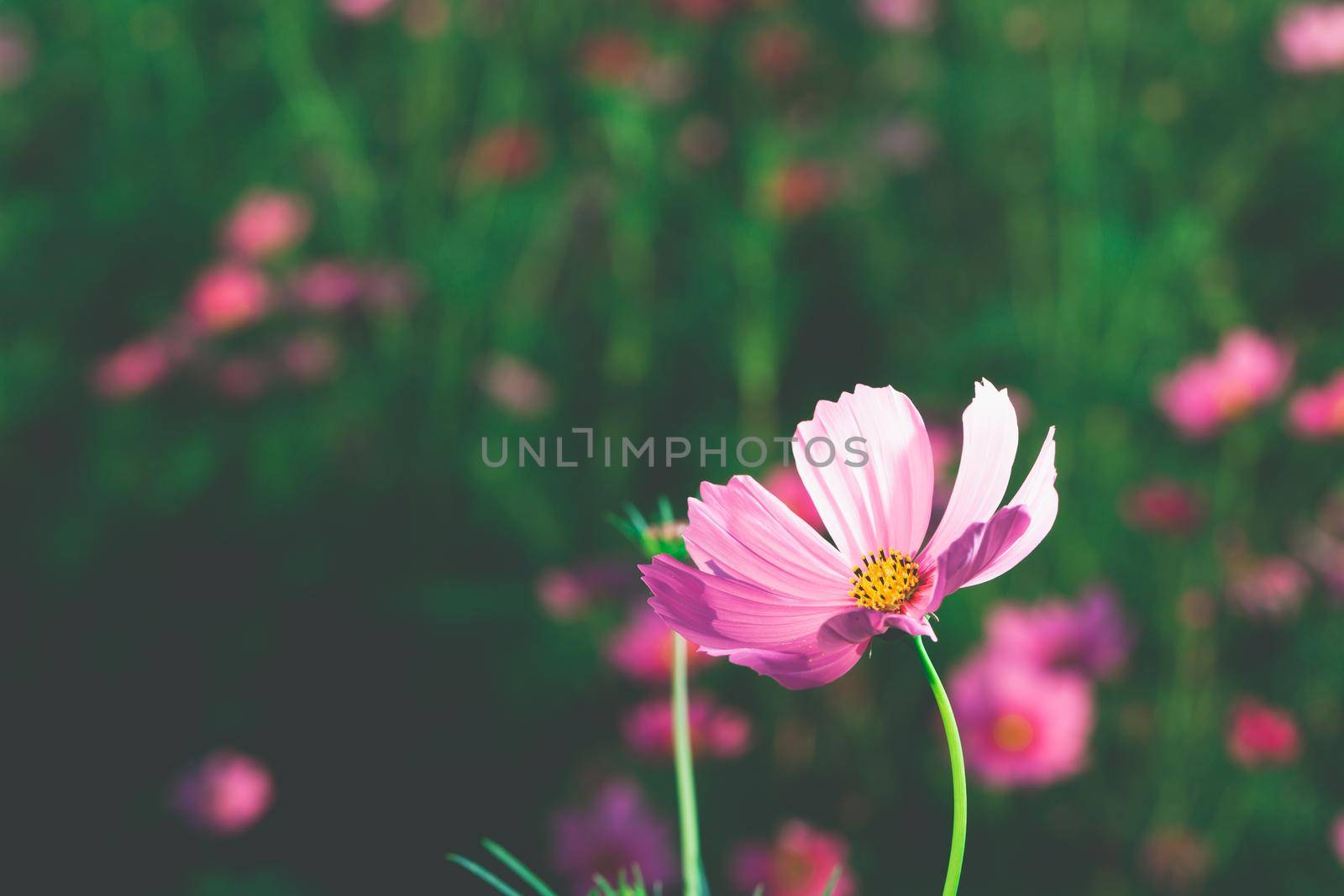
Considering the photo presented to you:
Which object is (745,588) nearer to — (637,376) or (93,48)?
(637,376)

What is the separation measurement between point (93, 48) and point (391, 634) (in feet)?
3.45

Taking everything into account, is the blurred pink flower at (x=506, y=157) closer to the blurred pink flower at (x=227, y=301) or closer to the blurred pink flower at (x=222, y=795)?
the blurred pink flower at (x=227, y=301)

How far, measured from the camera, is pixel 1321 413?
29.4 inches

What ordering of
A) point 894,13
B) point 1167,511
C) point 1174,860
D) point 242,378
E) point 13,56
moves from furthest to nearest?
1. point 13,56
2. point 894,13
3. point 242,378
4. point 1167,511
5. point 1174,860

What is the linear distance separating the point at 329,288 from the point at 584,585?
48 cm

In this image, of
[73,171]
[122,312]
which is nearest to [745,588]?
[122,312]

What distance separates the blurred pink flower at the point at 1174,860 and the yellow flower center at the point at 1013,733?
93mm

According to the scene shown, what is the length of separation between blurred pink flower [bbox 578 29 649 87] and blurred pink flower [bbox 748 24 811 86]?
0.39 feet

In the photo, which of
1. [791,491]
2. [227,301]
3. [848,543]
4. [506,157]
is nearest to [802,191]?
[506,157]

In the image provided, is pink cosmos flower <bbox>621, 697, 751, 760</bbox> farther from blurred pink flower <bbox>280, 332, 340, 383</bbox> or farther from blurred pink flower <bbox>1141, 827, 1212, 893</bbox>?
blurred pink flower <bbox>280, 332, 340, 383</bbox>

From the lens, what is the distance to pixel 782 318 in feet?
3.70

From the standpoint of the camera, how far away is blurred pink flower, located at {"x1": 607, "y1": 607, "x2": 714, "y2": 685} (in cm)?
65

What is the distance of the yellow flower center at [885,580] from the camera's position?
0.22 m

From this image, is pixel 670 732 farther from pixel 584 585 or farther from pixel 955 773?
pixel 955 773
